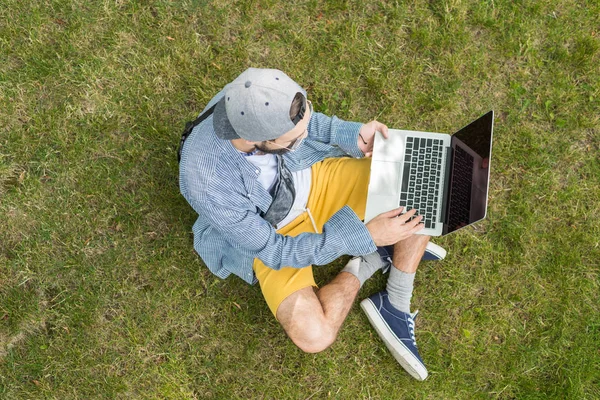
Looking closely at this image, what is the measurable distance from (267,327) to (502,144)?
274cm

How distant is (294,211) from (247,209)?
623mm

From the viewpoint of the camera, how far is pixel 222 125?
2.88 m

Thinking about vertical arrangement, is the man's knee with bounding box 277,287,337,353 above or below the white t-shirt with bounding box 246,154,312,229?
below

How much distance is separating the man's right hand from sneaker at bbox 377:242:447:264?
832 mm

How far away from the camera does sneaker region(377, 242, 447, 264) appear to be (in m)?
4.39

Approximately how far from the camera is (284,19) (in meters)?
4.81

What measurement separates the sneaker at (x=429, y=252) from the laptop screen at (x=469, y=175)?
0.77 metres

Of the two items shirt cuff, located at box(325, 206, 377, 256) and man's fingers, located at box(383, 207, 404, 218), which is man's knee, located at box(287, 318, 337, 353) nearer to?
shirt cuff, located at box(325, 206, 377, 256)

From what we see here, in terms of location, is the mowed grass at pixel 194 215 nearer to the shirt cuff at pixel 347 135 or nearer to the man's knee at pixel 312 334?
the man's knee at pixel 312 334

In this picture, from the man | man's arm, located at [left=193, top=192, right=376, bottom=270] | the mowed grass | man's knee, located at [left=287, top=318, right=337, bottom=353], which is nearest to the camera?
the man

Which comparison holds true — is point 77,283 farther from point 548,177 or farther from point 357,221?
point 548,177

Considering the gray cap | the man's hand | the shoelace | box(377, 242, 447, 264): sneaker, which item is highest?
the gray cap

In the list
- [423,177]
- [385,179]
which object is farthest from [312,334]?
[423,177]

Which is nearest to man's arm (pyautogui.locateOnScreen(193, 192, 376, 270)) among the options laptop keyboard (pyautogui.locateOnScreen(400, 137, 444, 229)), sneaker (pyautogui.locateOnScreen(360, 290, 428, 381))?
laptop keyboard (pyautogui.locateOnScreen(400, 137, 444, 229))
